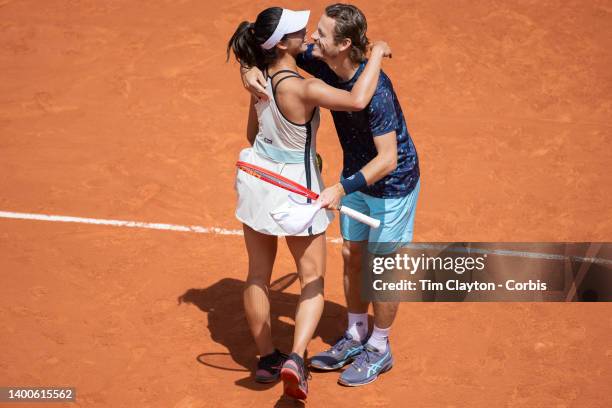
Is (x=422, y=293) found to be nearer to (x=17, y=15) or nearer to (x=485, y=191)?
(x=485, y=191)

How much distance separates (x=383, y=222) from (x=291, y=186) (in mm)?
738

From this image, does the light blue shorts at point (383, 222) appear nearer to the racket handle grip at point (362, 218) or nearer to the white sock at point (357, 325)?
the racket handle grip at point (362, 218)

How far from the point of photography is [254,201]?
6031 millimetres

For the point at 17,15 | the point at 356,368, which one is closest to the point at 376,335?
the point at 356,368

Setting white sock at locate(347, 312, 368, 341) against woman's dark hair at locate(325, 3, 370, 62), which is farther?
white sock at locate(347, 312, 368, 341)

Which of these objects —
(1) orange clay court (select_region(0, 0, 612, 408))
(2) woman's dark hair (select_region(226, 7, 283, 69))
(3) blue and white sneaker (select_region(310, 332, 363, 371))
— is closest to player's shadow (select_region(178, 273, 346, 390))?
(1) orange clay court (select_region(0, 0, 612, 408))

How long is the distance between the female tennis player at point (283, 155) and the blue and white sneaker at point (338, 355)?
0.29 m

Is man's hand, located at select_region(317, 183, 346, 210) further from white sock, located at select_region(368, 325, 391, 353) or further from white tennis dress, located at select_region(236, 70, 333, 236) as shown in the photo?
white sock, located at select_region(368, 325, 391, 353)

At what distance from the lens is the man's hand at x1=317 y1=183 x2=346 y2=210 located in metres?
5.70

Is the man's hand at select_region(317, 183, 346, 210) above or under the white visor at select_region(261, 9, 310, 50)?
under

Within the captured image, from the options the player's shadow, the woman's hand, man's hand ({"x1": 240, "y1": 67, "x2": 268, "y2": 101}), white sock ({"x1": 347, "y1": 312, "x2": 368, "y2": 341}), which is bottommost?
the player's shadow

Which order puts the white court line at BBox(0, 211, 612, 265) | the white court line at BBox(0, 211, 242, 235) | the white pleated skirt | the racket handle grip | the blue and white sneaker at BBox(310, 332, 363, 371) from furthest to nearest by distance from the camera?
the white court line at BBox(0, 211, 242, 235) < the white court line at BBox(0, 211, 612, 265) < the blue and white sneaker at BBox(310, 332, 363, 371) < the white pleated skirt < the racket handle grip

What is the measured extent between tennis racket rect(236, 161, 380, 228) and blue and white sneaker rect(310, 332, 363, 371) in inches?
47.5

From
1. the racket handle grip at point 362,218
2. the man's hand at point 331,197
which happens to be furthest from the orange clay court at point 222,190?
the man's hand at point 331,197
